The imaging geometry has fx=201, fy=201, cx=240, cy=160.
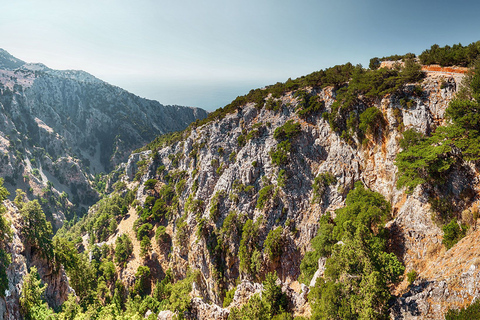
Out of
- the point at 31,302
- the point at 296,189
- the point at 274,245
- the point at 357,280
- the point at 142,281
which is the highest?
the point at 296,189

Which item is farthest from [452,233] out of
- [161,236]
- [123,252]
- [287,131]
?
→ [123,252]

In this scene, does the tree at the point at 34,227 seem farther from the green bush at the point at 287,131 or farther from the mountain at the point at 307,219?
the green bush at the point at 287,131

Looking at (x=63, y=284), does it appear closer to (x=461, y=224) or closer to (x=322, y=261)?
(x=322, y=261)

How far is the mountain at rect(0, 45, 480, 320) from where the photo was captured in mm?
17312

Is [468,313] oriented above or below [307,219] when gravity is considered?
above

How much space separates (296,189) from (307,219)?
6.40 meters

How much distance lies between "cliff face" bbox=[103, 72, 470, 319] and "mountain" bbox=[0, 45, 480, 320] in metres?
0.18

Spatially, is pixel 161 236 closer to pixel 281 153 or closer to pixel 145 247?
pixel 145 247

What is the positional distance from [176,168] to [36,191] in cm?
13493

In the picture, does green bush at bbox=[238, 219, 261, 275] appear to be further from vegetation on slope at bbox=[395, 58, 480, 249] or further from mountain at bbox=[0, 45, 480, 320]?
vegetation on slope at bbox=[395, 58, 480, 249]

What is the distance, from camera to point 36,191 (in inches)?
5551

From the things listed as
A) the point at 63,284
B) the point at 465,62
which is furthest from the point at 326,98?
the point at 63,284

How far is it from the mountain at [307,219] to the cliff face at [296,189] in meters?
0.18

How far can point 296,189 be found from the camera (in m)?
42.1
